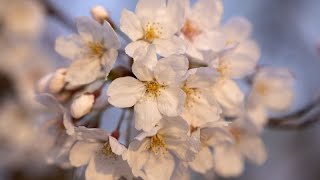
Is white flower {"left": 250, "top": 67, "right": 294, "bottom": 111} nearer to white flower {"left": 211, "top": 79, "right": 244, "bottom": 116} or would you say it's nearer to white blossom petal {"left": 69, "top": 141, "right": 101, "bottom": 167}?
white flower {"left": 211, "top": 79, "right": 244, "bottom": 116}

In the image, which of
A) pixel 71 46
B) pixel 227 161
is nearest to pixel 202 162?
pixel 227 161

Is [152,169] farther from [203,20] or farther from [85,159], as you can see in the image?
[203,20]

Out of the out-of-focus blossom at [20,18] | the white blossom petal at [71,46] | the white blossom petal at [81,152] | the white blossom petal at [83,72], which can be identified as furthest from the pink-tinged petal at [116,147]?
the out-of-focus blossom at [20,18]

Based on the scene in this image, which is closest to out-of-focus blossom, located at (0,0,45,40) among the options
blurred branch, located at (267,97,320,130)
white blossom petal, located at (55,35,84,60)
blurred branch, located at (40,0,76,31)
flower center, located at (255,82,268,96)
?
blurred branch, located at (40,0,76,31)

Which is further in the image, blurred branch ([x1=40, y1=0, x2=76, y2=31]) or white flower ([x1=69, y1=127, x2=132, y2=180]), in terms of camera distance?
blurred branch ([x1=40, y1=0, x2=76, y2=31])

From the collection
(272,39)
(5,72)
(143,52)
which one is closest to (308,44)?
(272,39)

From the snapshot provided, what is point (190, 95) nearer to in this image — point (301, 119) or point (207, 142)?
point (207, 142)
